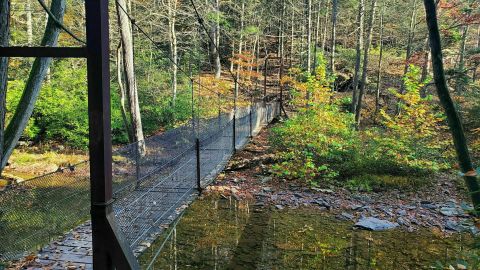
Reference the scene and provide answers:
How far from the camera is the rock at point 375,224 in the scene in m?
5.82

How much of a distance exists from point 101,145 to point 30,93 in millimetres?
1702

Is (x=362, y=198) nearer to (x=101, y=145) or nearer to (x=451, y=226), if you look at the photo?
(x=451, y=226)

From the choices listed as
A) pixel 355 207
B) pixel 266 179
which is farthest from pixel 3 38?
pixel 266 179

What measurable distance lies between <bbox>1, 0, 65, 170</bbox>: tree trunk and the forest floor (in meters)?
4.67

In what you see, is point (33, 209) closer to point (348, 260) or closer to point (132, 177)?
point (132, 177)

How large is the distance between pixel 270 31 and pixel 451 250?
15584mm

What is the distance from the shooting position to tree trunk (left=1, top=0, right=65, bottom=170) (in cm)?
259

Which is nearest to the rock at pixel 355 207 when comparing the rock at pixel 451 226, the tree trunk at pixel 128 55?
the rock at pixel 451 226

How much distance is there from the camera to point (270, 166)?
28.2ft

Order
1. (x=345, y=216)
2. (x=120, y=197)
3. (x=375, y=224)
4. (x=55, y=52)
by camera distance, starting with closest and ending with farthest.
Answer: (x=55, y=52) < (x=120, y=197) < (x=375, y=224) < (x=345, y=216)

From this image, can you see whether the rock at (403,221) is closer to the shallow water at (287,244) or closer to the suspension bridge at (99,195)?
the shallow water at (287,244)

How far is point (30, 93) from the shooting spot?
2.75m

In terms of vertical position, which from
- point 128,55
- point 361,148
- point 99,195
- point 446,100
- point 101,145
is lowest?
point 361,148

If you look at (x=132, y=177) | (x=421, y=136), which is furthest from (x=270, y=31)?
(x=132, y=177)
